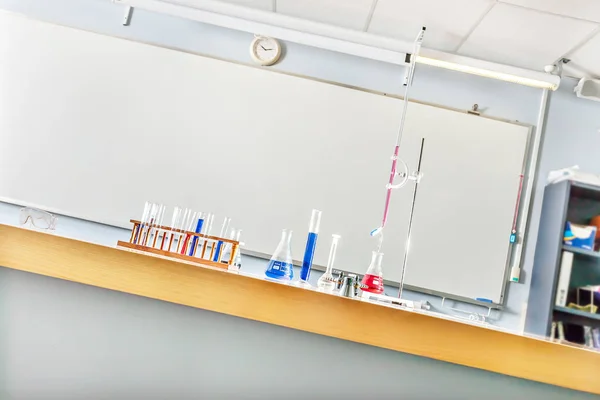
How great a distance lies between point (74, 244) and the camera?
0.91 meters

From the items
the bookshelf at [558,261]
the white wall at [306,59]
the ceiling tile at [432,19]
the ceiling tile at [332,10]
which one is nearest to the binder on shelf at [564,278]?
the bookshelf at [558,261]

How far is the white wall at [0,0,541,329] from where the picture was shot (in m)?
2.94

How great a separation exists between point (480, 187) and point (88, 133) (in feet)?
7.71

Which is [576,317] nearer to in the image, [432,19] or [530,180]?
[530,180]

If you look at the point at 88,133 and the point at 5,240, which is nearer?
the point at 5,240

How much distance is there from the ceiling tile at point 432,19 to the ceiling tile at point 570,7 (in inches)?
7.3

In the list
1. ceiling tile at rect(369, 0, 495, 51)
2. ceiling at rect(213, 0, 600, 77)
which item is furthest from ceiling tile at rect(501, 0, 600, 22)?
ceiling tile at rect(369, 0, 495, 51)

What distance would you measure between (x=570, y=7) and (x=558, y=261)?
1.31 metres

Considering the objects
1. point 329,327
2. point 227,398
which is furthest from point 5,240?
point 329,327

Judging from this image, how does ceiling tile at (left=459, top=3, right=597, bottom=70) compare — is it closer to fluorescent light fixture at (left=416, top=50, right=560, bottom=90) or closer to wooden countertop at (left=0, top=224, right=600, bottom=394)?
fluorescent light fixture at (left=416, top=50, right=560, bottom=90)

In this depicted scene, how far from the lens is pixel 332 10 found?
2770mm

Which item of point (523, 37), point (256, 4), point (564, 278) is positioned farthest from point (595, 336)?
point (256, 4)

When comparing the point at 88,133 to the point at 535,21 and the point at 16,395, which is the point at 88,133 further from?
the point at 535,21

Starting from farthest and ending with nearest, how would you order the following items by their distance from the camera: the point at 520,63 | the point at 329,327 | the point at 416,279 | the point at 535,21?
the point at 520,63, the point at 416,279, the point at 535,21, the point at 329,327
